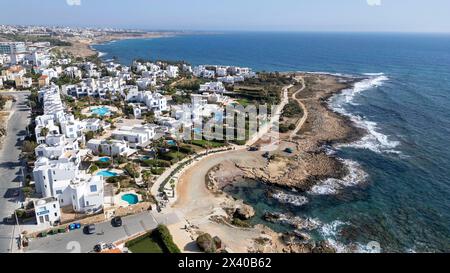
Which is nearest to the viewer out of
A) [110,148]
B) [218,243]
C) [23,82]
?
[218,243]

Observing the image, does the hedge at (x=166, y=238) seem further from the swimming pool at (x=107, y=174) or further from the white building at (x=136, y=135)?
the white building at (x=136, y=135)

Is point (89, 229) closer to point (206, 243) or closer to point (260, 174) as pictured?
point (206, 243)

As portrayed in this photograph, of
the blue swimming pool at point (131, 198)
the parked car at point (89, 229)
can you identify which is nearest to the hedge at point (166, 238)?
the parked car at point (89, 229)

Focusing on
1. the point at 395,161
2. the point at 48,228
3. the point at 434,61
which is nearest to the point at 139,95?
the point at 48,228

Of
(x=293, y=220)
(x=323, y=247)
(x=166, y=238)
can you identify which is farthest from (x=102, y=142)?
(x=323, y=247)

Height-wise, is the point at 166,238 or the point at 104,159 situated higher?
the point at 104,159

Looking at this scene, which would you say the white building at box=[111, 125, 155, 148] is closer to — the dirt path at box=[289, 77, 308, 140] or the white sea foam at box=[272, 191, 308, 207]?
the white sea foam at box=[272, 191, 308, 207]
